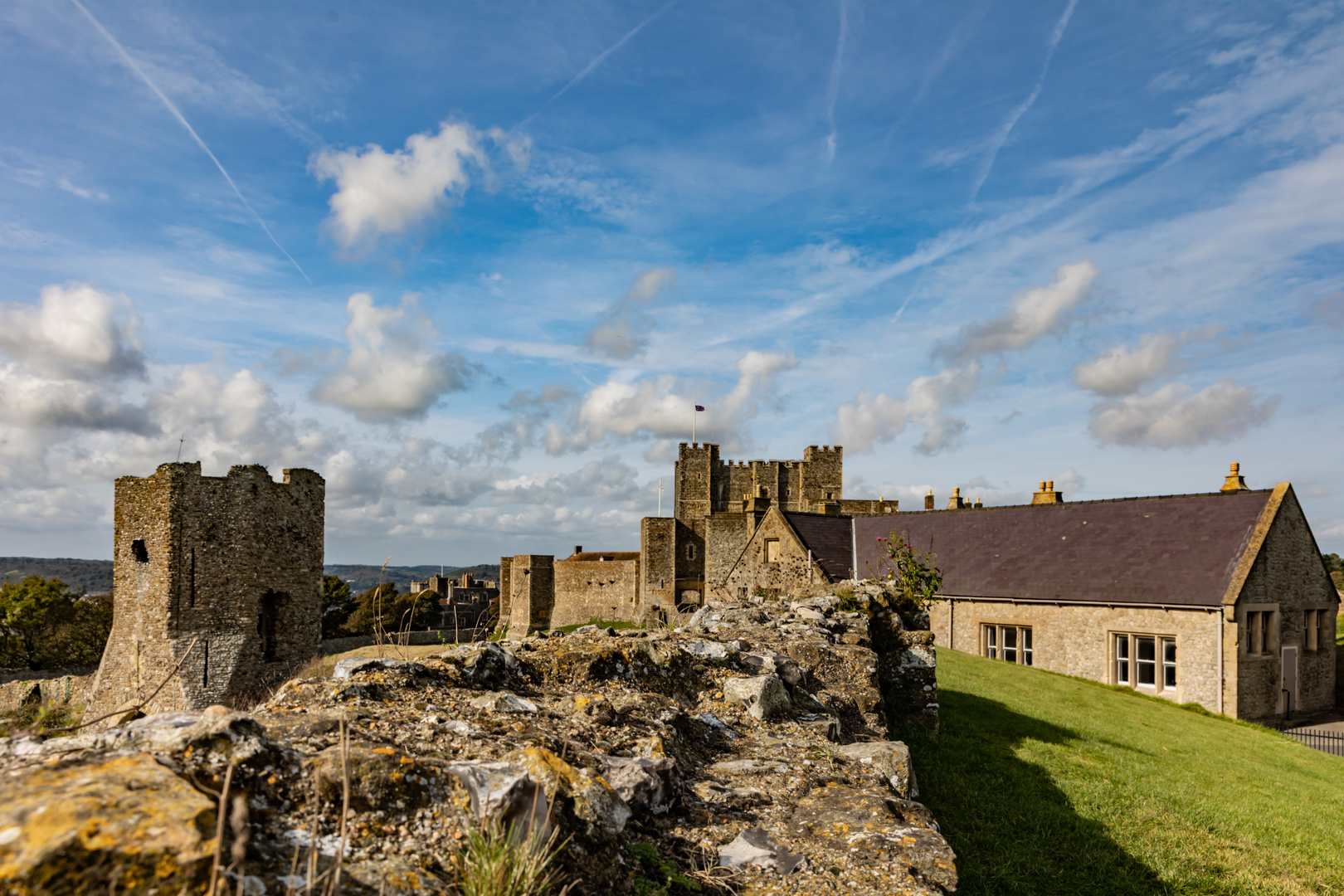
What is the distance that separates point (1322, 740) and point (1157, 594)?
17.5 ft

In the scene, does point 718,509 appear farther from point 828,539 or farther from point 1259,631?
point 1259,631

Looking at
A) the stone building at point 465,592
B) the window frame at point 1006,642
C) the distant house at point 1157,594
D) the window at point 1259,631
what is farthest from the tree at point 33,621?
the window at point 1259,631

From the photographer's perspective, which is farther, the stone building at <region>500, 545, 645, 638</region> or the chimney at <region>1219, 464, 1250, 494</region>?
the stone building at <region>500, 545, 645, 638</region>

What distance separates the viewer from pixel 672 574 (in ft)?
157

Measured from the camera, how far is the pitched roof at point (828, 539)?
2820 centimetres

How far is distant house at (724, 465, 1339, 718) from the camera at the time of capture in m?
20.3

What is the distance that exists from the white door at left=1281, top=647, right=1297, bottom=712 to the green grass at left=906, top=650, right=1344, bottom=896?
9483mm

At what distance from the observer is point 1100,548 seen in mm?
24141

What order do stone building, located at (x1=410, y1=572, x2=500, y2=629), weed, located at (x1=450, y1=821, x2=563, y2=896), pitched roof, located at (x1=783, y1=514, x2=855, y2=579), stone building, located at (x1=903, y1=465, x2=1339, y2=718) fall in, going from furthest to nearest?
1. stone building, located at (x1=410, y1=572, x2=500, y2=629)
2. pitched roof, located at (x1=783, y1=514, x2=855, y2=579)
3. stone building, located at (x1=903, y1=465, x2=1339, y2=718)
4. weed, located at (x1=450, y1=821, x2=563, y2=896)

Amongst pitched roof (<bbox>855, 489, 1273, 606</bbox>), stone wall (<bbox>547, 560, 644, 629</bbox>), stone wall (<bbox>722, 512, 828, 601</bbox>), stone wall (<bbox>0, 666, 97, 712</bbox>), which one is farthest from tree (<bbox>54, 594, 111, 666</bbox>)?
pitched roof (<bbox>855, 489, 1273, 606</bbox>)

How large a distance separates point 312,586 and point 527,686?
2318cm

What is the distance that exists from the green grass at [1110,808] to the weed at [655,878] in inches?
131

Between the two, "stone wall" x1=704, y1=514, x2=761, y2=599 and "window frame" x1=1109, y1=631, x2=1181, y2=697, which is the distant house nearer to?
"window frame" x1=1109, y1=631, x2=1181, y2=697

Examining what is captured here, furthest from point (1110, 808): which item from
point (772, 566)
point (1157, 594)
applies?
point (772, 566)
